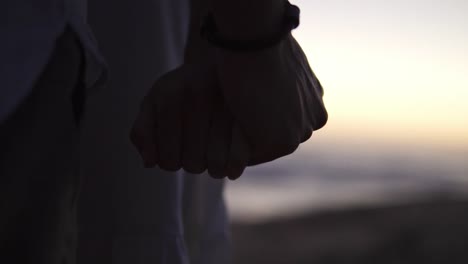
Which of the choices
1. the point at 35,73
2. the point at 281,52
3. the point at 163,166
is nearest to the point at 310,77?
the point at 281,52

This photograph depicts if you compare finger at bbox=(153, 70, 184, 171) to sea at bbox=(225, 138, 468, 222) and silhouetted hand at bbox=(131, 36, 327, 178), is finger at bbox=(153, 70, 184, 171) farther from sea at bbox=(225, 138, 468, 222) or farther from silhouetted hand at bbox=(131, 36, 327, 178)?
sea at bbox=(225, 138, 468, 222)

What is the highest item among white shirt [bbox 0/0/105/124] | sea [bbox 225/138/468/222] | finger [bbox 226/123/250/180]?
white shirt [bbox 0/0/105/124]

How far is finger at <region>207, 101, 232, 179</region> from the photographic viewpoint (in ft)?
2.71

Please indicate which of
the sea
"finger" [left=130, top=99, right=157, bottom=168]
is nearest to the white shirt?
"finger" [left=130, top=99, right=157, bottom=168]

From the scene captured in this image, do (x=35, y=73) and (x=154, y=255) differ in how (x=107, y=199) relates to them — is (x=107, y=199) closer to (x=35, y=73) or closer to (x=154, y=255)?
(x=154, y=255)

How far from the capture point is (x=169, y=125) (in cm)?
84

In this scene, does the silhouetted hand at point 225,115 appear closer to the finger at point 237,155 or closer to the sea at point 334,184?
the finger at point 237,155

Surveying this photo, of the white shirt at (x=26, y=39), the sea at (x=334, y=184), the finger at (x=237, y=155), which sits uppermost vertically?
the white shirt at (x=26, y=39)

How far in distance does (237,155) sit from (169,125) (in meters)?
0.08

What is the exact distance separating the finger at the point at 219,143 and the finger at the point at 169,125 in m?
0.03

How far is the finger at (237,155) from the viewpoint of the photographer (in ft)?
2.70

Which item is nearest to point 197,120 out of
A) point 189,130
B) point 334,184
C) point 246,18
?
point 189,130

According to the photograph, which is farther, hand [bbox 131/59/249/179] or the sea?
the sea

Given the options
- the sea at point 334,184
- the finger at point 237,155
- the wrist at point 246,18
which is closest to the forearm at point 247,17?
the wrist at point 246,18
